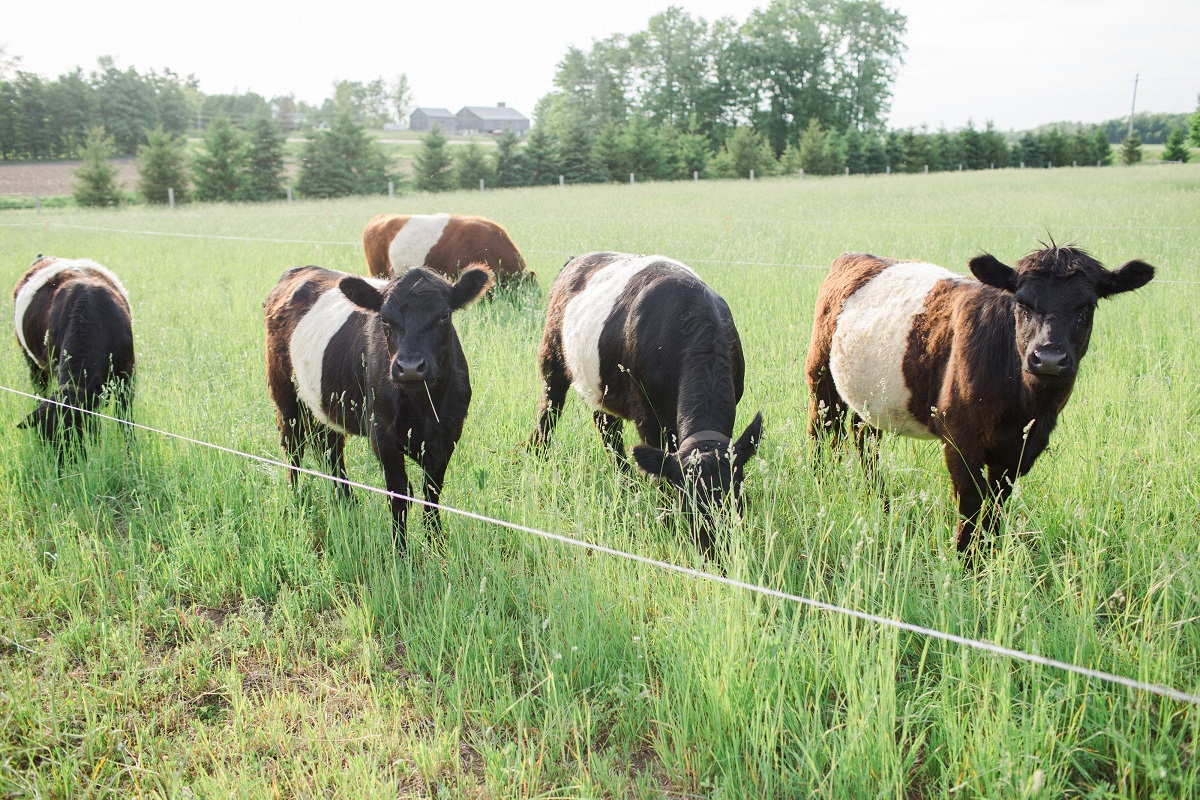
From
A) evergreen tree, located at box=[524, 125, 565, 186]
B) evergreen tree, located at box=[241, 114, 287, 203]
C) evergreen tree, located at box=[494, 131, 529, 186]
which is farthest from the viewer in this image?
evergreen tree, located at box=[524, 125, 565, 186]

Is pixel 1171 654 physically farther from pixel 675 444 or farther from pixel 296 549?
pixel 296 549

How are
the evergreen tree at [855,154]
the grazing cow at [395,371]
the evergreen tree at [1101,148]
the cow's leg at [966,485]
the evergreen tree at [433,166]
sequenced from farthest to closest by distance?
the evergreen tree at [1101,148]
the evergreen tree at [855,154]
the evergreen tree at [433,166]
the grazing cow at [395,371]
the cow's leg at [966,485]

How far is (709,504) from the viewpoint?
321cm

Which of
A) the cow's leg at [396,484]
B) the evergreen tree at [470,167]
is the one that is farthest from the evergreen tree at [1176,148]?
the cow's leg at [396,484]

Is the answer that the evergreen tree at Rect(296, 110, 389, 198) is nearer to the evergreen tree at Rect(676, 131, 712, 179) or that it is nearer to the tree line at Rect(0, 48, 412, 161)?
the tree line at Rect(0, 48, 412, 161)

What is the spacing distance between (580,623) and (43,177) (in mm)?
54972

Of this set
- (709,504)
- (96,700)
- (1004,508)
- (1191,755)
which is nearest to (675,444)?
(709,504)

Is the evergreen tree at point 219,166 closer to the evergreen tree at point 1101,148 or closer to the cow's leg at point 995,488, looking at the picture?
the cow's leg at point 995,488

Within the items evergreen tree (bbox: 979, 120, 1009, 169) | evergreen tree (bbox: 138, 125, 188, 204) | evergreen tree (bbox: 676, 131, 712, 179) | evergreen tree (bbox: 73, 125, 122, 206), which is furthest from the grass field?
evergreen tree (bbox: 979, 120, 1009, 169)

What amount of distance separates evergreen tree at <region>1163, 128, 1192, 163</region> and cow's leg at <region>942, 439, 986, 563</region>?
6681 cm

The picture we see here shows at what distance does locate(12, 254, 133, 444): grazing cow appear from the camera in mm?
5074

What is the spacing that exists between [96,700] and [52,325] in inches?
153

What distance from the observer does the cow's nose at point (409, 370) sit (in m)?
3.54

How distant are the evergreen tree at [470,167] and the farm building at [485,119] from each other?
11033cm
